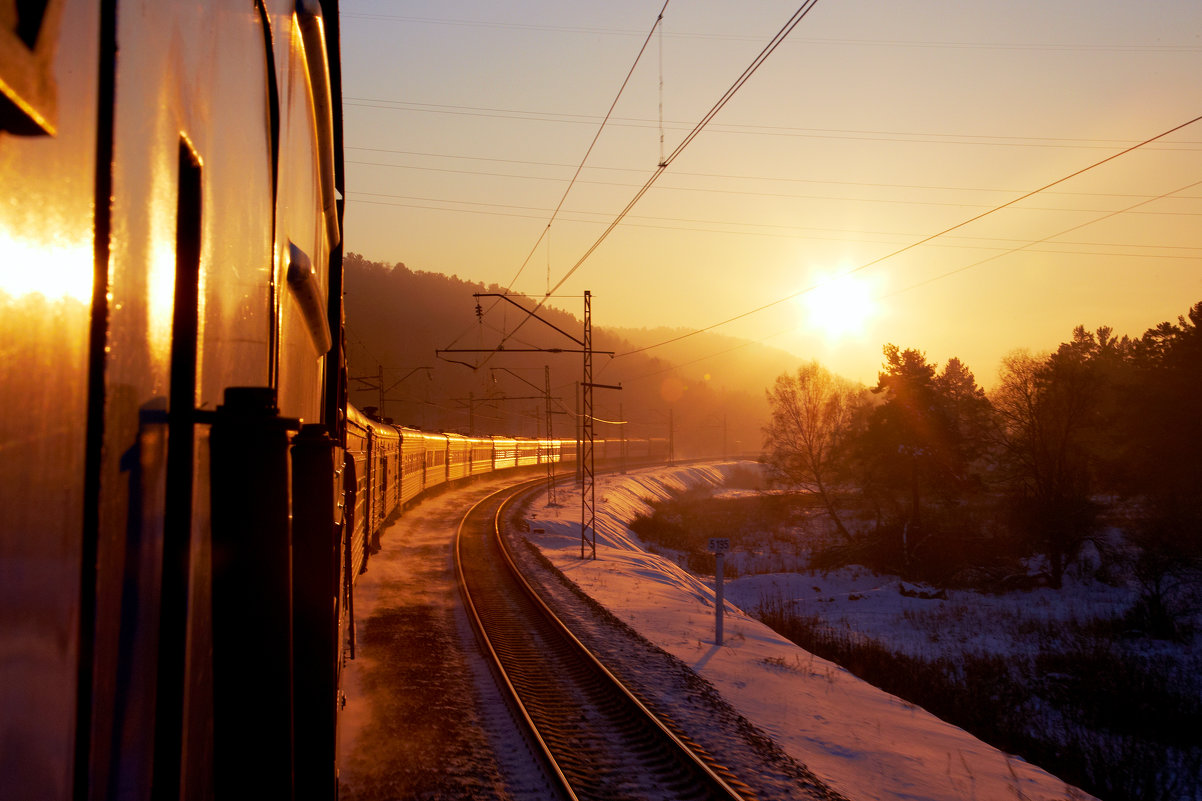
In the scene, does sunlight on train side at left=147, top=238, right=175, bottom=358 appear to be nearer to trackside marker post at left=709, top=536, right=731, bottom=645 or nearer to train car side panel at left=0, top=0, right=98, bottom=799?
train car side panel at left=0, top=0, right=98, bottom=799

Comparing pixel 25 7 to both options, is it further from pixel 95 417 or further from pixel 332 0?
pixel 332 0

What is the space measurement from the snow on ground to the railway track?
73 cm

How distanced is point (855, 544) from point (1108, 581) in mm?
9455

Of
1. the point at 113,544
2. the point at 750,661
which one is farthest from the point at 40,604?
the point at 750,661

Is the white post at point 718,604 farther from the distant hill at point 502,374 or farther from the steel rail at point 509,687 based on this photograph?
the distant hill at point 502,374

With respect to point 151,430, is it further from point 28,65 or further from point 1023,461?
point 1023,461

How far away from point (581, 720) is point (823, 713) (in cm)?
329

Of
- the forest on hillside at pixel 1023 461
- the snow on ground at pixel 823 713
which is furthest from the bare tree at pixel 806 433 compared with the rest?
the snow on ground at pixel 823 713

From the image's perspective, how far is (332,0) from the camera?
393 centimetres

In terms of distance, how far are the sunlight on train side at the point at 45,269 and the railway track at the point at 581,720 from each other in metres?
6.49

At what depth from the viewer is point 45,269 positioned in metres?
0.81

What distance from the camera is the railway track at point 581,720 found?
6.80m

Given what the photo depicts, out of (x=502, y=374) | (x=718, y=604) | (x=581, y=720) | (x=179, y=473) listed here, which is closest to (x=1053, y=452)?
(x=718, y=604)

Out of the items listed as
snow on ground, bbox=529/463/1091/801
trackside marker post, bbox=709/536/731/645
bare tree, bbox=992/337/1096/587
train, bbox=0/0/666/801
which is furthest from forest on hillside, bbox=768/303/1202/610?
train, bbox=0/0/666/801
